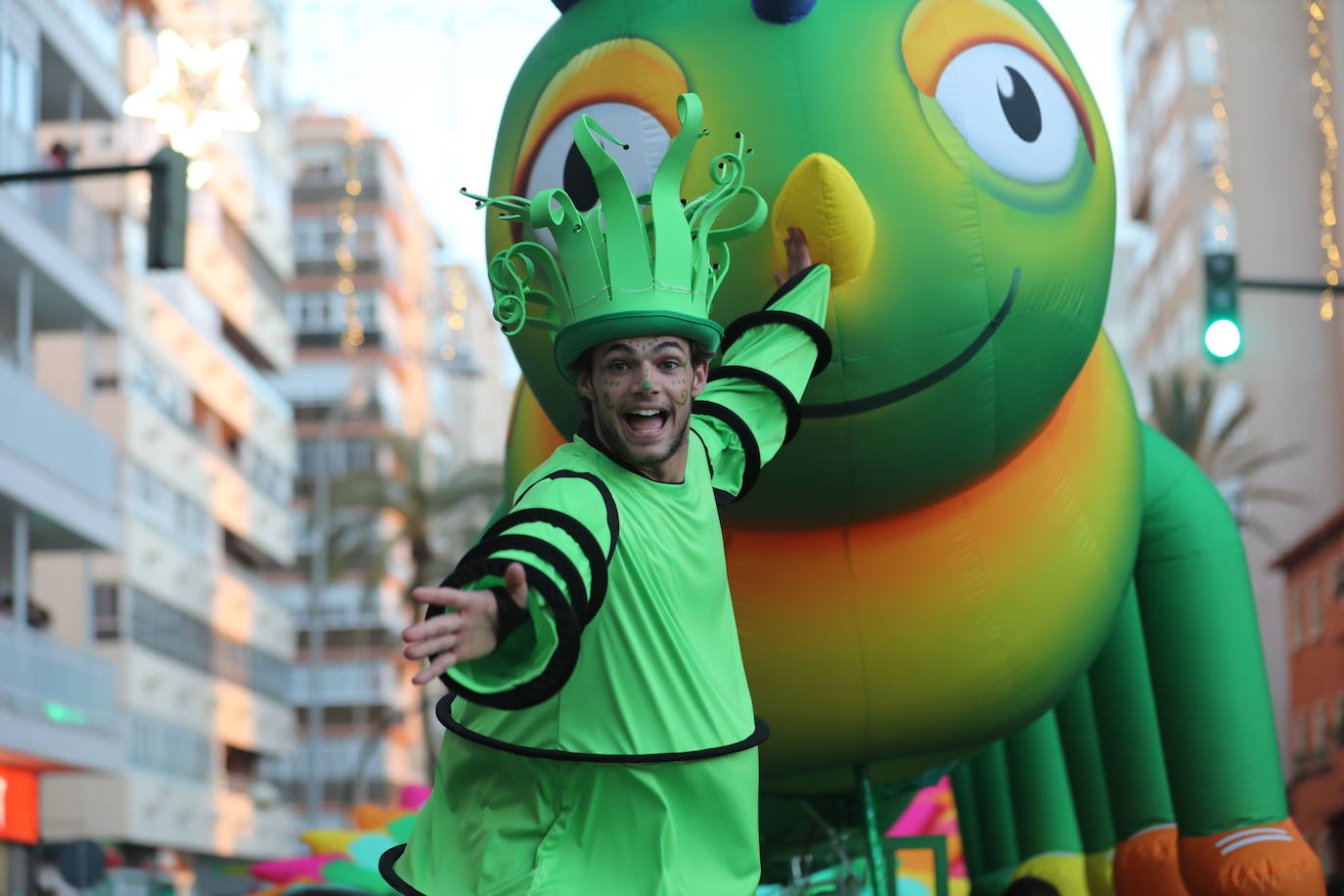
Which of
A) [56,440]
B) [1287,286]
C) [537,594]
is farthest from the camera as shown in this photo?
[56,440]

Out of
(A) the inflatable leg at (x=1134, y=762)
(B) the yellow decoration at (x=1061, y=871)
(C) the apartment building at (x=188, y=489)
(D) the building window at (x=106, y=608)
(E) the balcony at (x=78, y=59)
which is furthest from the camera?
(D) the building window at (x=106, y=608)

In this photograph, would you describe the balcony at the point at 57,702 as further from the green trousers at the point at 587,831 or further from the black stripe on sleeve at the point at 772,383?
the green trousers at the point at 587,831

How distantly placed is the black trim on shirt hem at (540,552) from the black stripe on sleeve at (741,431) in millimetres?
1015

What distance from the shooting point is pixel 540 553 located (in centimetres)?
411

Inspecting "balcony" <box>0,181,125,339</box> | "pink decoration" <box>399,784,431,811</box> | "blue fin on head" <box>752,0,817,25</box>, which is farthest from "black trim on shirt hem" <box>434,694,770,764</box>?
"balcony" <box>0,181,125,339</box>

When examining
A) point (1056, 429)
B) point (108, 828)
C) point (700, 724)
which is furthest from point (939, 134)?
point (108, 828)

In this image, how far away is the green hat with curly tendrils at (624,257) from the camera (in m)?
4.56

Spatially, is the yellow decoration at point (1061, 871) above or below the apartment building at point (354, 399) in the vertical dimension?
below

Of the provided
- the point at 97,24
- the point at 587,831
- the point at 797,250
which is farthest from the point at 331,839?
the point at 97,24

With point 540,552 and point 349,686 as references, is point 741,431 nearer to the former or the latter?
point 540,552

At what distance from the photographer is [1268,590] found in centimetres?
4109

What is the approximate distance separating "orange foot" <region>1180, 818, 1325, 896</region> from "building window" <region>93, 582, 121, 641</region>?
27.7 meters

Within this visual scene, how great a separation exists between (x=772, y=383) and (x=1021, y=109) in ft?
4.19

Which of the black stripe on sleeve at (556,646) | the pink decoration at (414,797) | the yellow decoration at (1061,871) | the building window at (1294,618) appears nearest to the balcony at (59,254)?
the pink decoration at (414,797)
